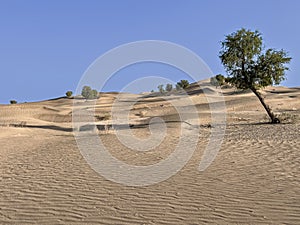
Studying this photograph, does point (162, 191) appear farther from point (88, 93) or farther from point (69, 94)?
point (69, 94)

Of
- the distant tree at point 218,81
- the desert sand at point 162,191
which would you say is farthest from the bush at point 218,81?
the desert sand at point 162,191

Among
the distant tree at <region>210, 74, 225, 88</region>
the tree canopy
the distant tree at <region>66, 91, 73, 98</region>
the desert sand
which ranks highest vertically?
the distant tree at <region>66, 91, 73, 98</region>

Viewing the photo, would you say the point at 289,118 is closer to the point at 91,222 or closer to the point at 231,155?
the point at 231,155

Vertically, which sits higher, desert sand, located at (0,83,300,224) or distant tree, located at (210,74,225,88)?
distant tree, located at (210,74,225,88)

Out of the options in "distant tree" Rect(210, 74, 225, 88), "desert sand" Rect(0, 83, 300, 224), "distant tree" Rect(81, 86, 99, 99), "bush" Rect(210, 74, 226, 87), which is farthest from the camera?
"distant tree" Rect(81, 86, 99, 99)

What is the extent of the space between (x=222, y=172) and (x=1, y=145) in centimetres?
1170

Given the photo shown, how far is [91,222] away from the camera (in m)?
5.44

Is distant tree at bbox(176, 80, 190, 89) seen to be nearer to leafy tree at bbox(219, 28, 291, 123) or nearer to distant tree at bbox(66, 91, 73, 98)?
distant tree at bbox(66, 91, 73, 98)

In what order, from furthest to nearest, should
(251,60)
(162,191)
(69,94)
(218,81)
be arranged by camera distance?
1. (69,94)
2. (218,81)
3. (251,60)
4. (162,191)

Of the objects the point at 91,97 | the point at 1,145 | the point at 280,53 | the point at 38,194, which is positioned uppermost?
the point at 91,97

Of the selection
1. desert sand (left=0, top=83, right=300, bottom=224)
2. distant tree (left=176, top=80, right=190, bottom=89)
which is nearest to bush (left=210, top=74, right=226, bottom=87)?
distant tree (left=176, top=80, right=190, bottom=89)

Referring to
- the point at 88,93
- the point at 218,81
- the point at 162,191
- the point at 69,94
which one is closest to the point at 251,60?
the point at 162,191

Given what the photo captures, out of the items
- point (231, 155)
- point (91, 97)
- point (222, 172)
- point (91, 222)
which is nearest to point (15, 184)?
point (91, 222)

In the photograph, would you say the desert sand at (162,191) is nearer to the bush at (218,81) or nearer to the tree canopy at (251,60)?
the tree canopy at (251,60)
